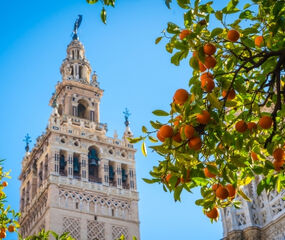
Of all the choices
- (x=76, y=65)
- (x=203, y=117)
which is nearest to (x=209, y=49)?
(x=203, y=117)

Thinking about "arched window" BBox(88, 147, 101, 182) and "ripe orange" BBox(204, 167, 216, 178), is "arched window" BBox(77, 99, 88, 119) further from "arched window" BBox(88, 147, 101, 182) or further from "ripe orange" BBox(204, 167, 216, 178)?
"ripe orange" BBox(204, 167, 216, 178)

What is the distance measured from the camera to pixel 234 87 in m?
3.76

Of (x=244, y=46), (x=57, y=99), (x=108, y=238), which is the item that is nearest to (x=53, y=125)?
(x=57, y=99)

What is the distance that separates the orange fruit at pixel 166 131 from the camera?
11.3 ft

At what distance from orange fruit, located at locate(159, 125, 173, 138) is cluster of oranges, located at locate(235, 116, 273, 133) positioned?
494 mm

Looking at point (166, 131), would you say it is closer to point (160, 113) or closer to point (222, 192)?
point (160, 113)

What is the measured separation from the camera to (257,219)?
10.0 m

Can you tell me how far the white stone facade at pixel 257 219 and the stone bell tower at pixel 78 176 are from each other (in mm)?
23054

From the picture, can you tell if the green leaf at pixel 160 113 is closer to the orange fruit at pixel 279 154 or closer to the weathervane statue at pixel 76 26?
the orange fruit at pixel 279 154

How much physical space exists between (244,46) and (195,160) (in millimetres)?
1086

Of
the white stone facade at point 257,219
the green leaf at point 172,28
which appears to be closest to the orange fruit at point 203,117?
the green leaf at point 172,28

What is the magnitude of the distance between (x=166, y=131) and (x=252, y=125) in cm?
71

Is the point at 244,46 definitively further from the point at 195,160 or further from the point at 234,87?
the point at 195,160

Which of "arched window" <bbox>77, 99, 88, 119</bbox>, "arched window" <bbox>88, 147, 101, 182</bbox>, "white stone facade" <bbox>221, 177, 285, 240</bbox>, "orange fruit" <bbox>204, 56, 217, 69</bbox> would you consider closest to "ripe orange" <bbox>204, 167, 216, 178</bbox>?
"orange fruit" <bbox>204, 56, 217, 69</bbox>
